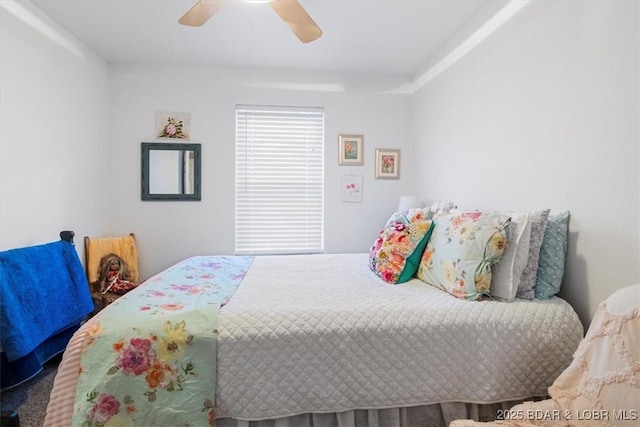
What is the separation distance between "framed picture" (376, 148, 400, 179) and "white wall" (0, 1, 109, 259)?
2.57 meters

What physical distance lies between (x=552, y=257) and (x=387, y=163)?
187 cm

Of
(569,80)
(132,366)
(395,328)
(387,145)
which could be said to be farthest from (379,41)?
(132,366)

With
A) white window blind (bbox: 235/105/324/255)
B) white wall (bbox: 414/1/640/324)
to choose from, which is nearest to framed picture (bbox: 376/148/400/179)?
white window blind (bbox: 235/105/324/255)

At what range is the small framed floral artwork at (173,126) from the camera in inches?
114

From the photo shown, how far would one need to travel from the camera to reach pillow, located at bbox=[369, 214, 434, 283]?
71.1 inches

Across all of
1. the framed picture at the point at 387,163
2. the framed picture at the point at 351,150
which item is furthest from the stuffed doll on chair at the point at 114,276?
the framed picture at the point at 387,163

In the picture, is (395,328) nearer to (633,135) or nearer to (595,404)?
(595,404)

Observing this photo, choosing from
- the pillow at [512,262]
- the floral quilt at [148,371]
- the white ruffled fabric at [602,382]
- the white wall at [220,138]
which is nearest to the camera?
the white ruffled fabric at [602,382]

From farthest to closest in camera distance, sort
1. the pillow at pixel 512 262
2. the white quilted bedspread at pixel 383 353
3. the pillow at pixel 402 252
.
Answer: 1. the pillow at pixel 402 252
2. the pillow at pixel 512 262
3. the white quilted bedspread at pixel 383 353

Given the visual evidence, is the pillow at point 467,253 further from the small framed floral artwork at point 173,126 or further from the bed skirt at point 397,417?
the small framed floral artwork at point 173,126

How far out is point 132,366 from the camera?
1.11 meters

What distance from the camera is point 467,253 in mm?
1494

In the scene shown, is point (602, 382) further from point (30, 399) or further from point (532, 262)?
point (30, 399)

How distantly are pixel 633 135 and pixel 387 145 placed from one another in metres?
2.06
